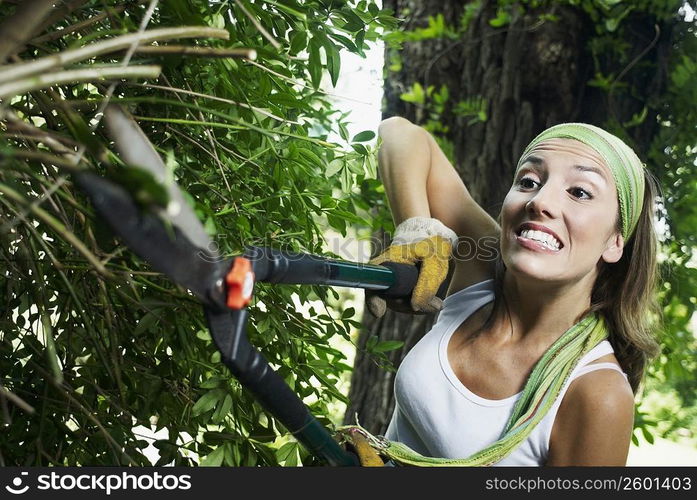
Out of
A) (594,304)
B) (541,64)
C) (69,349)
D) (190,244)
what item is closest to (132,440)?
(69,349)

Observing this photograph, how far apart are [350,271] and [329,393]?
0.19 meters

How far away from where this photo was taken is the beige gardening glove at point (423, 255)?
1203mm

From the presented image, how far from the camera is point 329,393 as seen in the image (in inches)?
43.4

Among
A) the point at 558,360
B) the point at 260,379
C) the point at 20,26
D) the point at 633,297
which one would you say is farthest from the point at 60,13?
the point at 633,297

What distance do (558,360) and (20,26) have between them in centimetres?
81

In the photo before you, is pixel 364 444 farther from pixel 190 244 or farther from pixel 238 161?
pixel 190 244

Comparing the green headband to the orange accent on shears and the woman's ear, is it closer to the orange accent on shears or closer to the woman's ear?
the woman's ear

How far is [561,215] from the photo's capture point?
111 centimetres

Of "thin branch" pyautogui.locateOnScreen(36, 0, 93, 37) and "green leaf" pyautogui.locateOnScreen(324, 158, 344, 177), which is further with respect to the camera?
"green leaf" pyautogui.locateOnScreen(324, 158, 344, 177)

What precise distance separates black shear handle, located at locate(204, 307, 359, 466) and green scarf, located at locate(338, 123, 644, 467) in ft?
0.73

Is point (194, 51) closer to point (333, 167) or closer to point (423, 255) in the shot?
point (333, 167)

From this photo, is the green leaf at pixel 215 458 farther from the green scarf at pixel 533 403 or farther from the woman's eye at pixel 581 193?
the woman's eye at pixel 581 193

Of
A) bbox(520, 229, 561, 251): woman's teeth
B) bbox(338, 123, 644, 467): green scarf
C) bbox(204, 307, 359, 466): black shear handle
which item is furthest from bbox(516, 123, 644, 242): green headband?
bbox(204, 307, 359, 466): black shear handle

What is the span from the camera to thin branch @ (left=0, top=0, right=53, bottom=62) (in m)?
0.58
